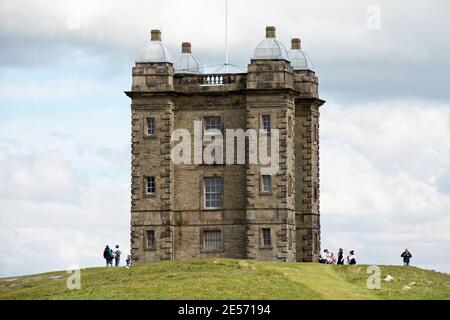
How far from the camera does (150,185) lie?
106 m

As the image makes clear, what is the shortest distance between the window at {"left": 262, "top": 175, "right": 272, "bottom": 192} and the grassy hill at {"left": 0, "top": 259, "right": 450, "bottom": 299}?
27.7 ft

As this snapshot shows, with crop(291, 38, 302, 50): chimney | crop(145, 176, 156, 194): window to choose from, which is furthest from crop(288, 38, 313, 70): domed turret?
crop(145, 176, 156, 194): window

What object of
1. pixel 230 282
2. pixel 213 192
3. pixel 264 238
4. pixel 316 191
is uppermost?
pixel 316 191

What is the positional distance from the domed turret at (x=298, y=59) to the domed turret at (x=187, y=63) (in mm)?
6366

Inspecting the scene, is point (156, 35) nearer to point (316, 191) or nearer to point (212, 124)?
point (212, 124)

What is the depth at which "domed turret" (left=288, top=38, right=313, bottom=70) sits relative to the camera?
365ft

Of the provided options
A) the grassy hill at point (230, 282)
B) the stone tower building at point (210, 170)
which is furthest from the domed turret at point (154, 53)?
the grassy hill at point (230, 282)

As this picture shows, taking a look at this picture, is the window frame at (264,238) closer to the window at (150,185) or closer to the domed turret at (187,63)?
the window at (150,185)

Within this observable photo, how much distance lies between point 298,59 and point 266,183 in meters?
11.2

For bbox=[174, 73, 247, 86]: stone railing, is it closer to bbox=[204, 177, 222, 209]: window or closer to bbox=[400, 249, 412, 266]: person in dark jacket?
bbox=[204, 177, 222, 209]: window

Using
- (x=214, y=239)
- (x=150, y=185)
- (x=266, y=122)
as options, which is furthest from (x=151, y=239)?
(x=266, y=122)

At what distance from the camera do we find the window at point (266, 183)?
343 feet
